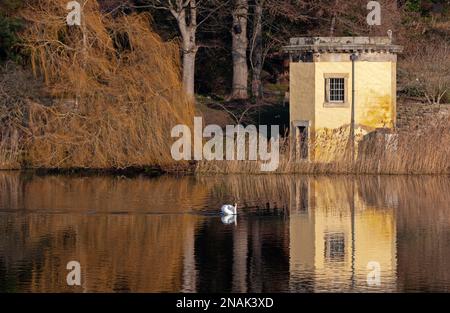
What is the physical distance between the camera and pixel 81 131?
4866 cm

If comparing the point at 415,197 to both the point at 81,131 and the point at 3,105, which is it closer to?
the point at 81,131

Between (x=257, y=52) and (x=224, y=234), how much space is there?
31.8 metres

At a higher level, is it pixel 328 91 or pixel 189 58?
pixel 189 58

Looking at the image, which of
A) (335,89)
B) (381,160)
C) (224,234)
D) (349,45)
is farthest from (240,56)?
(224,234)

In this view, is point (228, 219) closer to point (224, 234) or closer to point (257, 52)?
point (224, 234)

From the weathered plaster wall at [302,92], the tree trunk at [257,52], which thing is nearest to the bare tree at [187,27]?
the tree trunk at [257,52]

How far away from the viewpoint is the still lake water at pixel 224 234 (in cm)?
2558

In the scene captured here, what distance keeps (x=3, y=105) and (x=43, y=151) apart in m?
2.85

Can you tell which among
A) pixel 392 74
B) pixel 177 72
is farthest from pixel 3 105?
pixel 392 74

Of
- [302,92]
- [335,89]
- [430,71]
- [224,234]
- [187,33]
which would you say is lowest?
[224,234]

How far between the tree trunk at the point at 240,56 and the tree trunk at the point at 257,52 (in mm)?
442

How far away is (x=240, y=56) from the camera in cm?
6266

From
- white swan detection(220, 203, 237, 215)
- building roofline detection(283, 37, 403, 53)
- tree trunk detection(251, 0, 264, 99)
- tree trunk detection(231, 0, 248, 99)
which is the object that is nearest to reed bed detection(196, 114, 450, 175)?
building roofline detection(283, 37, 403, 53)

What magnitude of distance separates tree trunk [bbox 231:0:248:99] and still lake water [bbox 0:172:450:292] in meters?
16.6
